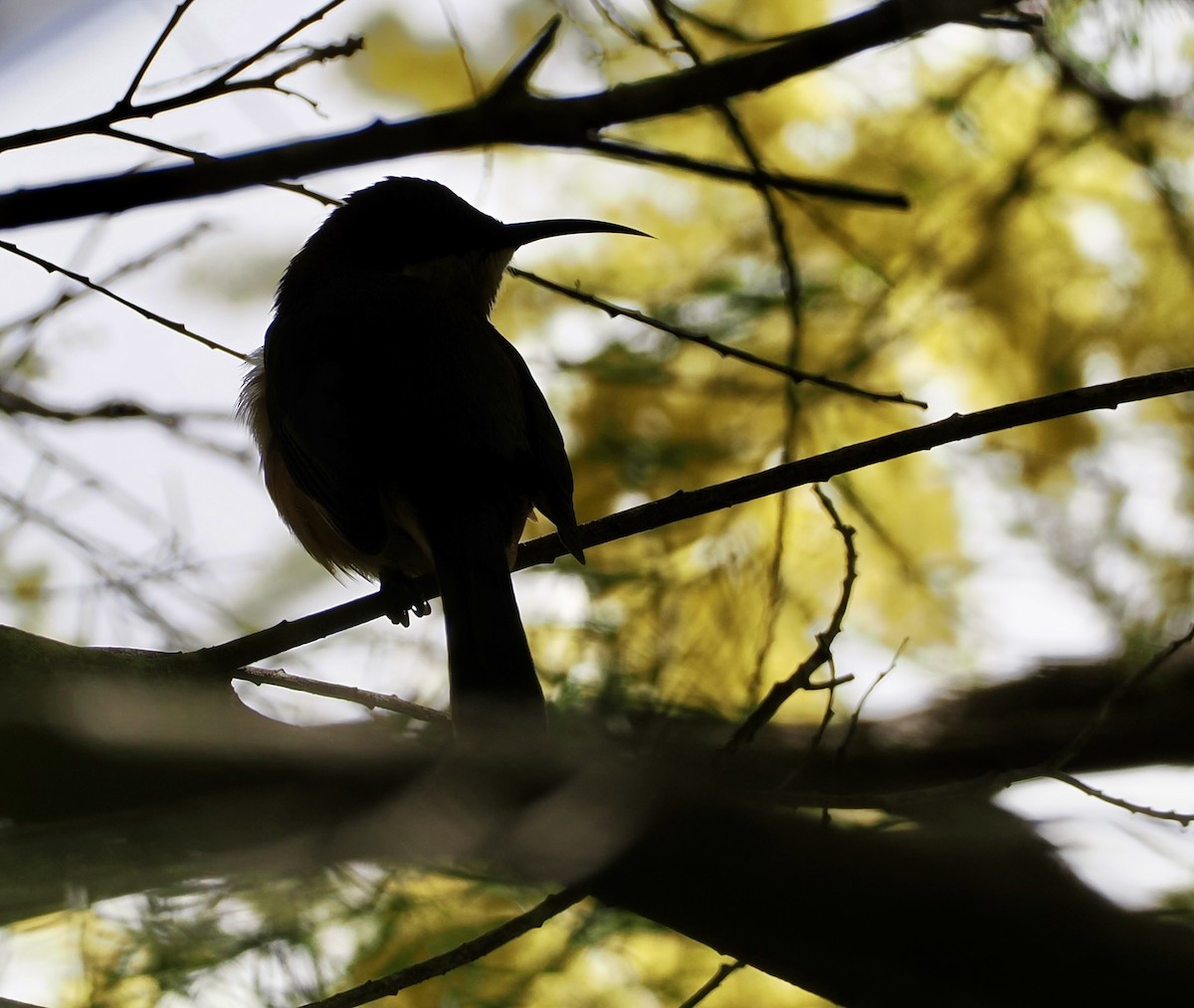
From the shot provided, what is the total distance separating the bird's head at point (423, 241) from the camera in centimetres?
495

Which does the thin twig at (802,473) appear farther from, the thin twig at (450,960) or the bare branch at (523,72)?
the bare branch at (523,72)

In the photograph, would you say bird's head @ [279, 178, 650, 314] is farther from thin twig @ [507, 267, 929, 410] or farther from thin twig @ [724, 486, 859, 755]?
thin twig @ [724, 486, 859, 755]

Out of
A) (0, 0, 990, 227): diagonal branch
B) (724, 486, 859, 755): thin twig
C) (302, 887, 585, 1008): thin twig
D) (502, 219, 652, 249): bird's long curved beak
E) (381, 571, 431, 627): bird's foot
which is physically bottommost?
(302, 887, 585, 1008): thin twig

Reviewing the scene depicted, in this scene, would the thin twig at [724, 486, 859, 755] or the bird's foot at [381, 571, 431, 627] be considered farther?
the bird's foot at [381, 571, 431, 627]

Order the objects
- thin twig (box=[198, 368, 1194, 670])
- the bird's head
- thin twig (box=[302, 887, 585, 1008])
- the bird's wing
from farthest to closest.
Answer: the bird's head → the bird's wing → thin twig (box=[198, 368, 1194, 670]) → thin twig (box=[302, 887, 585, 1008])

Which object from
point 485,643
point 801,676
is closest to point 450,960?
point 485,643

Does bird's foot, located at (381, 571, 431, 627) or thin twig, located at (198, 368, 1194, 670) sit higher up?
bird's foot, located at (381, 571, 431, 627)

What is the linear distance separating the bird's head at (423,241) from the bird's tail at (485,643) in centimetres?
166

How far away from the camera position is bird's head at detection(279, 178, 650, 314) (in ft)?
16.2

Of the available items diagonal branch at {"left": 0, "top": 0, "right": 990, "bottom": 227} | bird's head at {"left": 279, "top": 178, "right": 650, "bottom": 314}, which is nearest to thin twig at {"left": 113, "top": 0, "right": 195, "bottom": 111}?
diagonal branch at {"left": 0, "top": 0, "right": 990, "bottom": 227}

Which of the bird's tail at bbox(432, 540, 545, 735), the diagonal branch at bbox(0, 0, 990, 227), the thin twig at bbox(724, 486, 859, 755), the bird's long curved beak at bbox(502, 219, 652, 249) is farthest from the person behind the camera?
the bird's long curved beak at bbox(502, 219, 652, 249)

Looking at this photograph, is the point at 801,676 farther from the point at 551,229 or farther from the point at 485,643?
the point at 551,229

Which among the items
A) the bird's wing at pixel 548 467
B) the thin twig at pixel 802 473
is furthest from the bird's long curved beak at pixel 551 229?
the thin twig at pixel 802 473

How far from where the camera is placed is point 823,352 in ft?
20.1
